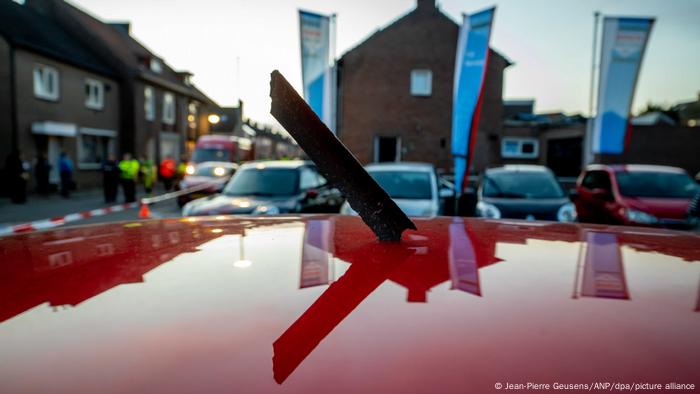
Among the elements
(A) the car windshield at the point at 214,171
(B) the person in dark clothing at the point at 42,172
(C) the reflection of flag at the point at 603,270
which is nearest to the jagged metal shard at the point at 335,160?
(C) the reflection of flag at the point at 603,270

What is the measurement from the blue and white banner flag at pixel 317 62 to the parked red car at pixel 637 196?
754 cm

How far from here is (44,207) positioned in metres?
15.0

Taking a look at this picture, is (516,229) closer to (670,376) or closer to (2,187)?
(670,376)

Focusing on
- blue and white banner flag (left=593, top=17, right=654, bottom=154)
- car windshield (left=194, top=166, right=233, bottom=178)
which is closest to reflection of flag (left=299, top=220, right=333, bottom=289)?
blue and white banner flag (left=593, top=17, right=654, bottom=154)

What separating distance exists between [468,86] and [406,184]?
379cm

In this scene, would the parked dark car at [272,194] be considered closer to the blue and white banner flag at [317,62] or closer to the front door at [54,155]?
the blue and white banner flag at [317,62]

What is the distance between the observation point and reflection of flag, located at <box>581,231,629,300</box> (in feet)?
4.55

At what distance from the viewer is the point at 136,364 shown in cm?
93

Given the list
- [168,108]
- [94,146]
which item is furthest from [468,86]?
[168,108]

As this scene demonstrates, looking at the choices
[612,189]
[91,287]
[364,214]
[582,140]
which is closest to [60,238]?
[91,287]

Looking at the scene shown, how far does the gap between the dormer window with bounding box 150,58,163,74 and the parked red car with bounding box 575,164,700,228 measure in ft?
94.0

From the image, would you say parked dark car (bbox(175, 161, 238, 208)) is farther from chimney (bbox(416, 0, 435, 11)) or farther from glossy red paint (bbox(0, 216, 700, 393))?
chimney (bbox(416, 0, 435, 11))

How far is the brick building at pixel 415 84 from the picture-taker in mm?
23609

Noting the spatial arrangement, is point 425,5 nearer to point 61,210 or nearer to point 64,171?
point 64,171
